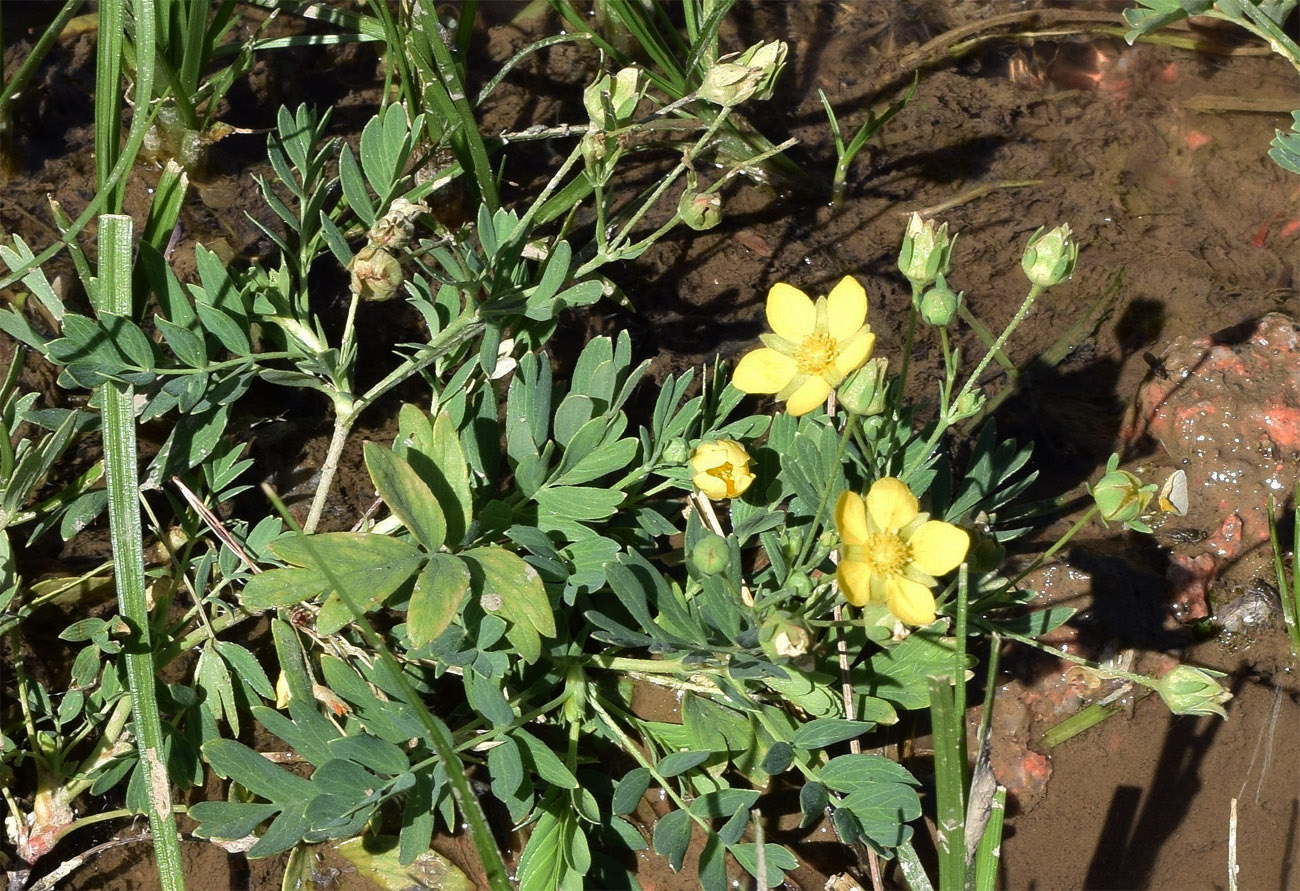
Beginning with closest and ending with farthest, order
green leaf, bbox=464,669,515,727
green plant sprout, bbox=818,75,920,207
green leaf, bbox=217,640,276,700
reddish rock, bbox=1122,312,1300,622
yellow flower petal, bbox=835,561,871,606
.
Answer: yellow flower petal, bbox=835,561,871,606, green leaf, bbox=464,669,515,727, green leaf, bbox=217,640,276,700, reddish rock, bbox=1122,312,1300,622, green plant sprout, bbox=818,75,920,207

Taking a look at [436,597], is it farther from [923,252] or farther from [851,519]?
[923,252]

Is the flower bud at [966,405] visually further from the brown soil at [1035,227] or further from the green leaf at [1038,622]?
the brown soil at [1035,227]

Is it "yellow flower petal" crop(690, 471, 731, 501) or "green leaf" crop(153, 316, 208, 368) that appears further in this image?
"green leaf" crop(153, 316, 208, 368)

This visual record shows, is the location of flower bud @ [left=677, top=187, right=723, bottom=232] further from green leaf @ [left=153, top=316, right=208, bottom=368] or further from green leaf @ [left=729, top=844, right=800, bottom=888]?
green leaf @ [left=729, top=844, right=800, bottom=888]

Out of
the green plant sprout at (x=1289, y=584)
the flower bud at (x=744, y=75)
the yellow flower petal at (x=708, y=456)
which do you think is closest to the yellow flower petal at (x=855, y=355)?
the yellow flower petal at (x=708, y=456)

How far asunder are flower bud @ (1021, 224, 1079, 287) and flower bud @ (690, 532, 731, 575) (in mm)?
676

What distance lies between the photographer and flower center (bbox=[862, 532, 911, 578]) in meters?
1.64

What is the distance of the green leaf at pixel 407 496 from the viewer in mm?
1658

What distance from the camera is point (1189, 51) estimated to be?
10.8 feet

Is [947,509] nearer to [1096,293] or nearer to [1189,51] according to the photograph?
[1096,293]

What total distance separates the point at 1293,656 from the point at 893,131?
5.46ft

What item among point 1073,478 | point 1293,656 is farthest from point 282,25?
point 1293,656

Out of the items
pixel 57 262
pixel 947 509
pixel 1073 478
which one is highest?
pixel 57 262

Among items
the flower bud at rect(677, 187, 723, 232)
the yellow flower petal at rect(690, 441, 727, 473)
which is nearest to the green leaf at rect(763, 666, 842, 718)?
the yellow flower petal at rect(690, 441, 727, 473)
